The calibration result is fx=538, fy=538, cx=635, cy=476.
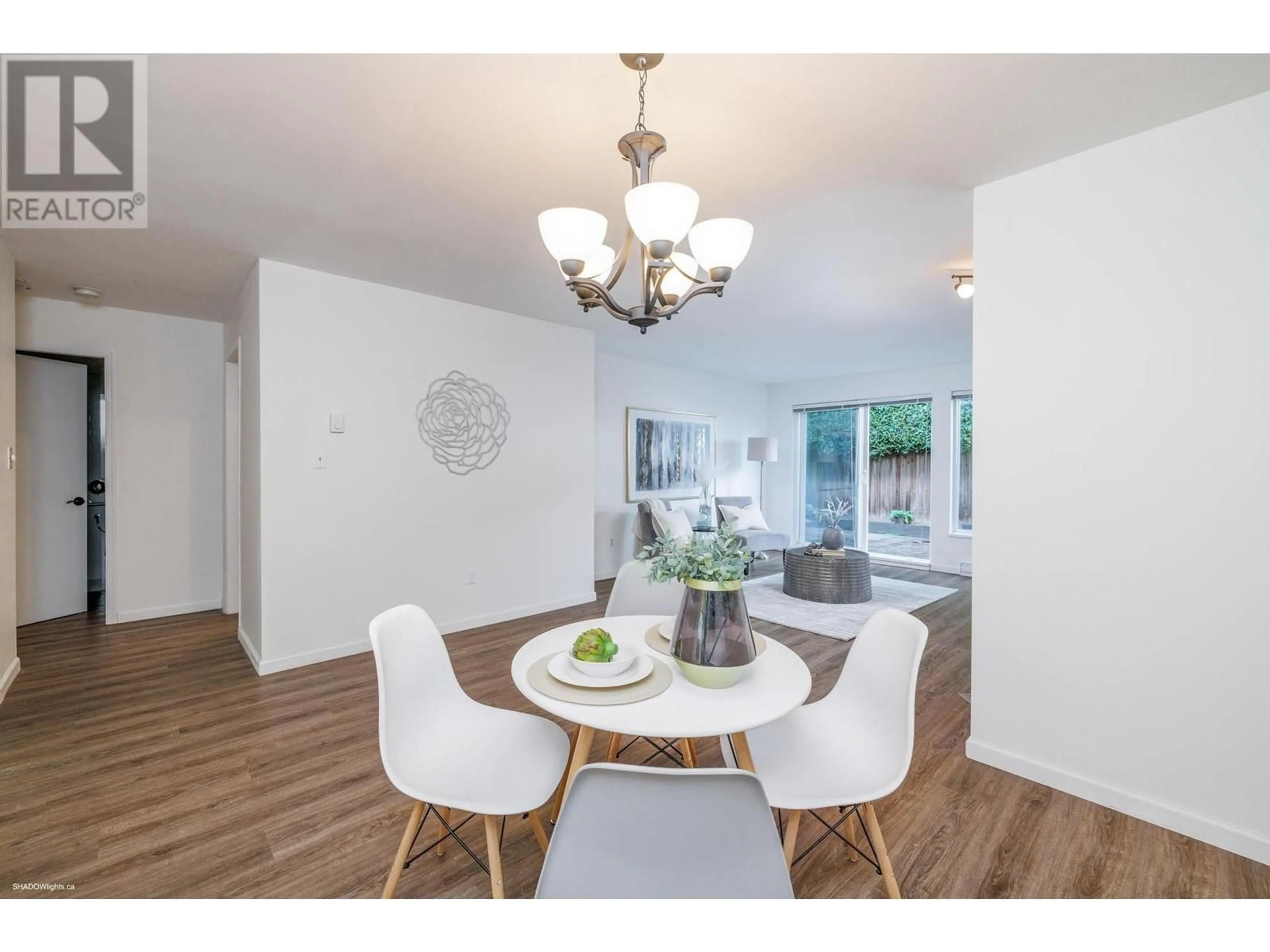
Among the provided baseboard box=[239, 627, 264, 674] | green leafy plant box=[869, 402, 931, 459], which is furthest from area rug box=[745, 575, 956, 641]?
baseboard box=[239, 627, 264, 674]

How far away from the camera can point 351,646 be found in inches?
136

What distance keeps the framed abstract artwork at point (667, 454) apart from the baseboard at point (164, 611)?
384 cm

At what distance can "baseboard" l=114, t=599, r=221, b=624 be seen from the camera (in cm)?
407

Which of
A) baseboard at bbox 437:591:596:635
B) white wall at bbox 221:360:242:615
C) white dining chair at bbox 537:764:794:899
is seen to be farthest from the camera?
white wall at bbox 221:360:242:615

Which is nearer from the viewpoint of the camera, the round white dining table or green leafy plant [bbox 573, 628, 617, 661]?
the round white dining table

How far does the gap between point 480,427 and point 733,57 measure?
2996 millimetres

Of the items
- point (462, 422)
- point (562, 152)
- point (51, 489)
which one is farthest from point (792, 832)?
point (51, 489)

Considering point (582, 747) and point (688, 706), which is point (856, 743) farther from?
point (582, 747)

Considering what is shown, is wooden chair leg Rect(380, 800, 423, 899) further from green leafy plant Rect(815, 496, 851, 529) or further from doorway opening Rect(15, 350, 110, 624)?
green leafy plant Rect(815, 496, 851, 529)

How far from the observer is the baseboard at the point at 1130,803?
168 centimetres

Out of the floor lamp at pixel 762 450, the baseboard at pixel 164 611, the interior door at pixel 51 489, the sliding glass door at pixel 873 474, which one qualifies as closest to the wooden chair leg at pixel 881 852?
the baseboard at pixel 164 611

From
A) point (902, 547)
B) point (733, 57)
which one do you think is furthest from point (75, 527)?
point (902, 547)

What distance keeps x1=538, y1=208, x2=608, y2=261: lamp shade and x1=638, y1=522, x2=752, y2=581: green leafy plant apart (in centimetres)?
84
